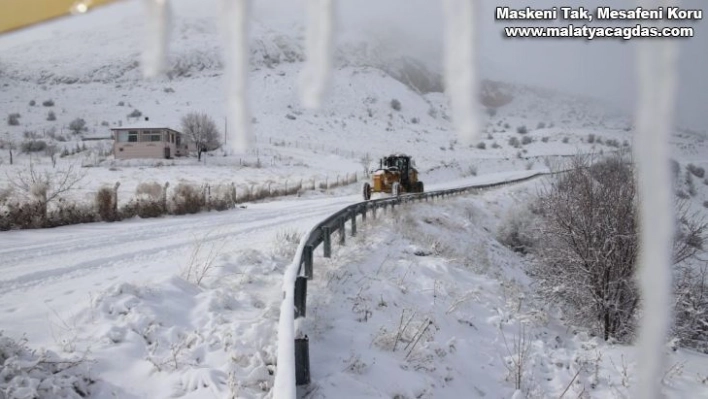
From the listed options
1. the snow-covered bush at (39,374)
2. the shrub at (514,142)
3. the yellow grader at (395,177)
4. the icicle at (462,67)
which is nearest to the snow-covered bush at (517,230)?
the yellow grader at (395,177)

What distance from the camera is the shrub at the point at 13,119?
4714 centimetres

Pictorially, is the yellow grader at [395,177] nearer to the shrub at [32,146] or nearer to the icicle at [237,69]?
the icicle at [237,69]

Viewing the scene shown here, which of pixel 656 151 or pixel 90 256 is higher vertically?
pixel 656 151

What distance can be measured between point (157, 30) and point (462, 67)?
1065 millimetres

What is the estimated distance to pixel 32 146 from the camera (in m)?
37.1

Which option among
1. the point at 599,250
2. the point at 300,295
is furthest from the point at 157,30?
the point at 599,250

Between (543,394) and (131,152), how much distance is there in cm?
4356

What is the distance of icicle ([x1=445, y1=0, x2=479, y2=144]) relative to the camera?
122 centimetres

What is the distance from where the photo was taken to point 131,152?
134 feet

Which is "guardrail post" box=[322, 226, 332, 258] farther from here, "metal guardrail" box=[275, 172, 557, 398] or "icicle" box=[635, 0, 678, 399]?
"icicle" box=[635, 0, 678, 399]

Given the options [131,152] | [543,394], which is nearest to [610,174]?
[543,394]

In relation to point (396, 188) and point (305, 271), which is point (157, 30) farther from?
point (396, 188)

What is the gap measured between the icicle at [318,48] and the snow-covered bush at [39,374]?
2962mm

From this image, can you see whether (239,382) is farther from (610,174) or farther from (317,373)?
(610,174)
